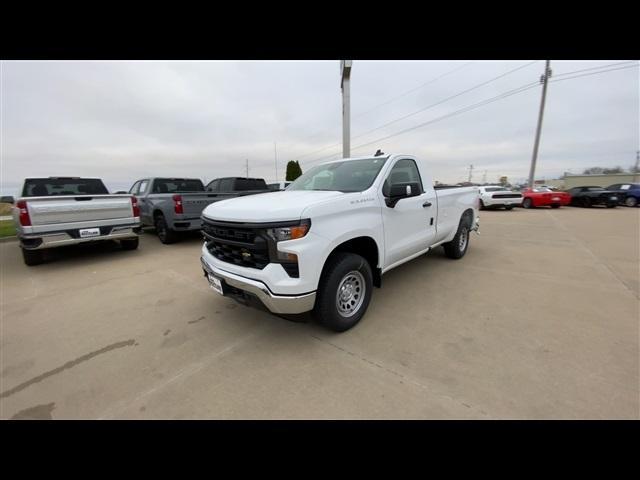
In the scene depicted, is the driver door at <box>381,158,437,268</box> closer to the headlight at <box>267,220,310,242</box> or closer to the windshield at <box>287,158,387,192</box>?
the windshield at <box>287,158,387,192</box>

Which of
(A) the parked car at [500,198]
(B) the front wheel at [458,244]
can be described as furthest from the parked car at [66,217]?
(A) the parked car at [500,198]

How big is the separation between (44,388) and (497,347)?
3954 millimetres

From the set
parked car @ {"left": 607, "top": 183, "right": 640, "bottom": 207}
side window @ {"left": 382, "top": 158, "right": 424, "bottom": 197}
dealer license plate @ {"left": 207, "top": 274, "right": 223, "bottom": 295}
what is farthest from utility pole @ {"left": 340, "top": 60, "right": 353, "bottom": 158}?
parked car @ {"left": 607, "top": 183, "right": 640, "bottom": 207}

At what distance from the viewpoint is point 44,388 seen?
7.03ft

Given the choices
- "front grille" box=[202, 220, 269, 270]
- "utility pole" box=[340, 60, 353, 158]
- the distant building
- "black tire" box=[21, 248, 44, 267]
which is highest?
"utility pole" box=[340, 60, 353, 158]

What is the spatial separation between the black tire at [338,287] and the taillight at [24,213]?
571cm

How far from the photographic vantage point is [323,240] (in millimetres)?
2383

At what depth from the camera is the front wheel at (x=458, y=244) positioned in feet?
17.2

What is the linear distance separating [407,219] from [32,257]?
7.42 meters

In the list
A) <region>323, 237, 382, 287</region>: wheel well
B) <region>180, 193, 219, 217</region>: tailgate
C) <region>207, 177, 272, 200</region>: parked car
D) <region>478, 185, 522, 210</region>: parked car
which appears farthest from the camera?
<region>478, 185, 522, 210</region>: parked car

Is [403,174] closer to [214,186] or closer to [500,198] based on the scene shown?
[214,186]

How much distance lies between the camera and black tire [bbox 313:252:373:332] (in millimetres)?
2531
